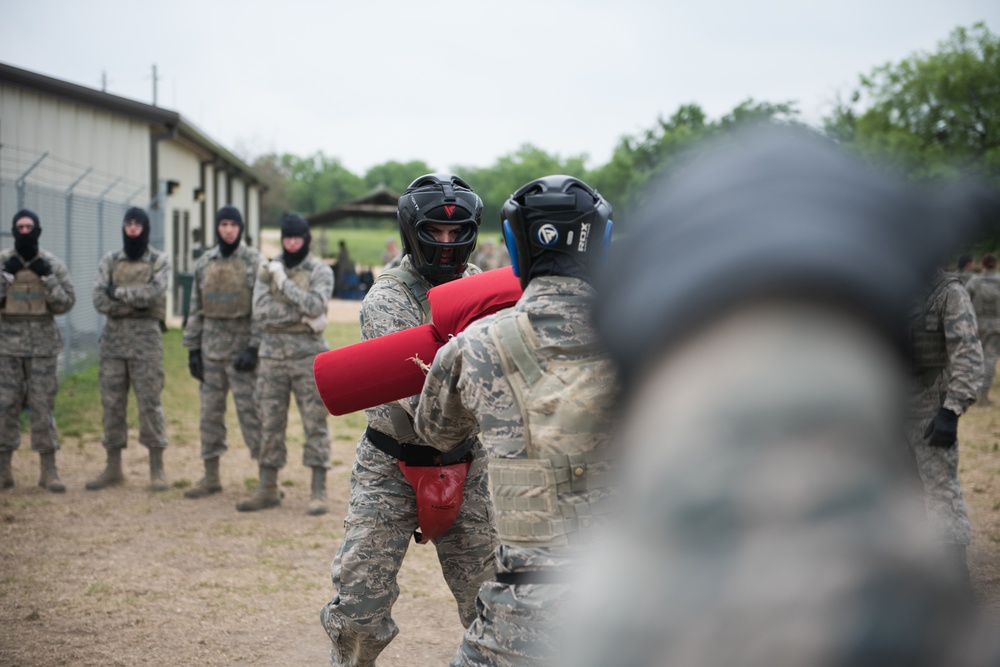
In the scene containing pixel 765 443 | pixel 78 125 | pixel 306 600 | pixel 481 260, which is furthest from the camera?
pixel 481 260

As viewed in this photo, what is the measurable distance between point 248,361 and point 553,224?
628 cm

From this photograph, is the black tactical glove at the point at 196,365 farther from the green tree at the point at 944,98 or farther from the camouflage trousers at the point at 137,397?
the green tree at the point at 944,98

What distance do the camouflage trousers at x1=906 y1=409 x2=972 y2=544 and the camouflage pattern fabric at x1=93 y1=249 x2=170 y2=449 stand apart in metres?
6.51

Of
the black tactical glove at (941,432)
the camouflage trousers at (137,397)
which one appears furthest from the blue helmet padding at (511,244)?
the camouflage trousers at (137,397)

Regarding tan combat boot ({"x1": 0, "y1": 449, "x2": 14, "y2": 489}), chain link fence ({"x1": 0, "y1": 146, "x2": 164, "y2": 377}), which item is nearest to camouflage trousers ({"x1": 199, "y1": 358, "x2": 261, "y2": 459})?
tan combat boot ({"x1": 0, "y1": 449, "x2": 14, "y2": 489})

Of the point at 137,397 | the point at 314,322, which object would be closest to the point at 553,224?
the point at 314,322

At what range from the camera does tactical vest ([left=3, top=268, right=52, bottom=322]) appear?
8492 millimetres

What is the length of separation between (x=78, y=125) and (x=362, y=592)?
17.2 meters

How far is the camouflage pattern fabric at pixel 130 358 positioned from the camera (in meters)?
8.70

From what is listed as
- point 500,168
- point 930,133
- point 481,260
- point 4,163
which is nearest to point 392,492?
point 4,163

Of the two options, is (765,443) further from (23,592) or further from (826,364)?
(23,592)

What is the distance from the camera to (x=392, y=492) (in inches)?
157

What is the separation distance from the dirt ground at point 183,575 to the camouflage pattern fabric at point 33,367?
1.80 feet

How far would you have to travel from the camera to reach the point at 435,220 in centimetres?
417
